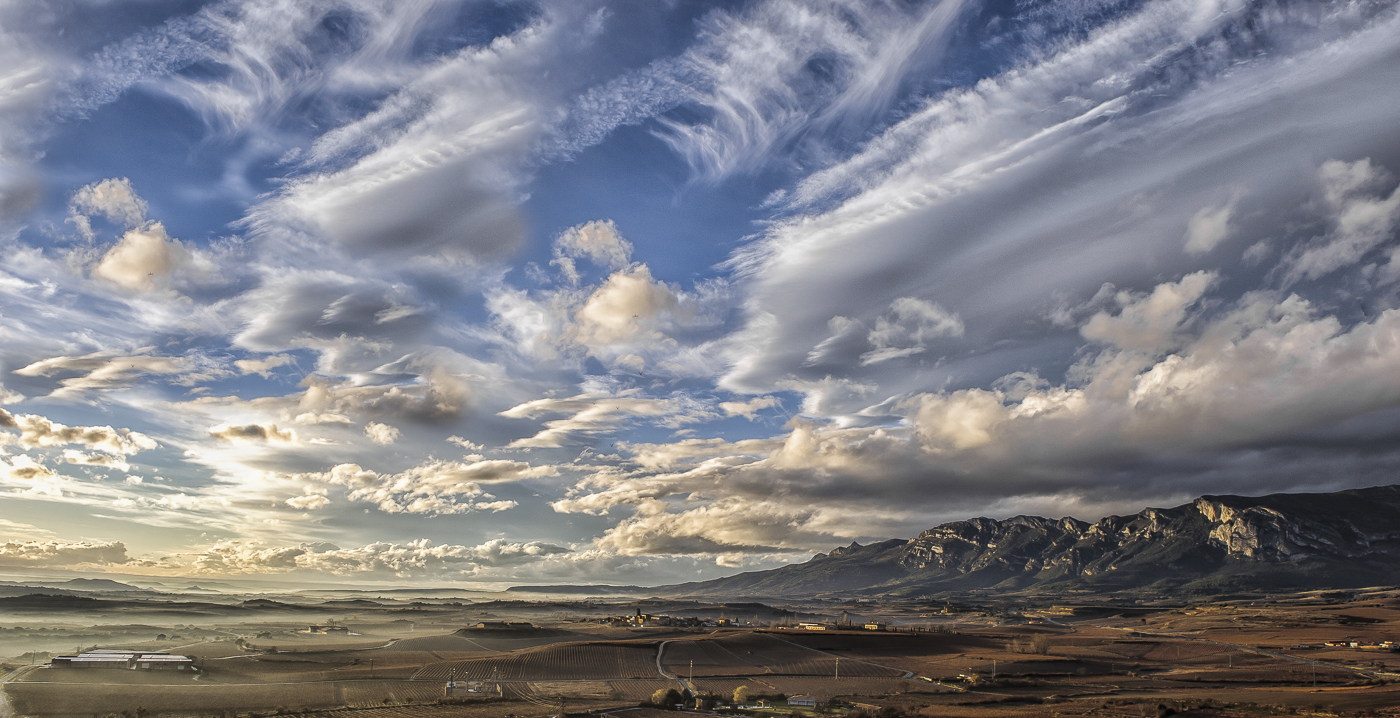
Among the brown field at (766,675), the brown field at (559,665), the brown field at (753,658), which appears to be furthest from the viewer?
the brown field at (753,658)

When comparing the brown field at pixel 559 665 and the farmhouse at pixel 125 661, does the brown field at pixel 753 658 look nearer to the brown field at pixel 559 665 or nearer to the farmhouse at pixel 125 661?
the brown field at pixel 559 665

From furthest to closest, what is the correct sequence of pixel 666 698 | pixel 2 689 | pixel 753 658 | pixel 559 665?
1. pixel 753 658
2. pixel 559 665
3. pixel 666 698
4. pixel 2 689

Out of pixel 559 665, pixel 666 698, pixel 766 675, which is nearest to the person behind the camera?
pixel 666 698

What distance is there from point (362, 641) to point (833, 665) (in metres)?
110

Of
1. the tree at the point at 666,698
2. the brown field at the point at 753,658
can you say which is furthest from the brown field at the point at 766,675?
the tree at the point at 666,698

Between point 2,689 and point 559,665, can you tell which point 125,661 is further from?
point 559,665

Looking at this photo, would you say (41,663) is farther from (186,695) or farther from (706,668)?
(706,668)

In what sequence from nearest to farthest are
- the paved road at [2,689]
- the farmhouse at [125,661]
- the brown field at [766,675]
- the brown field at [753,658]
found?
1. the paved road at [2,689]
2. the brown field at [766,675]
3. the farmhouse at [125,661]
4. the brown field at [753,658]

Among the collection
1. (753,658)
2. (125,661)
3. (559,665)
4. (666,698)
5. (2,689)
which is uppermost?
(2,689)

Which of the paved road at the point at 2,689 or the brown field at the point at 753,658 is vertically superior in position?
the paved road at the point at 2,689

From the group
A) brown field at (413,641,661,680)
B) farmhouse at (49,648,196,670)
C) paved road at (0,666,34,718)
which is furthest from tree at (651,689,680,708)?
farmhouse at (49,648,196,670)

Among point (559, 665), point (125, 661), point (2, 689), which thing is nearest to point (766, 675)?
point (559, 665)

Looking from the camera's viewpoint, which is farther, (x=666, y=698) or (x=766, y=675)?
(x=766, y=675)

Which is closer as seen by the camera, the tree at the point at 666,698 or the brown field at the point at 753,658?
the tree at the point at 666,698
